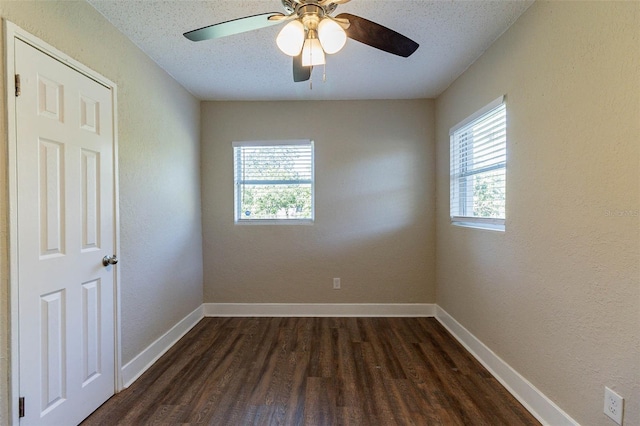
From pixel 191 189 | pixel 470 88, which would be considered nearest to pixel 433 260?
pixel 470 88

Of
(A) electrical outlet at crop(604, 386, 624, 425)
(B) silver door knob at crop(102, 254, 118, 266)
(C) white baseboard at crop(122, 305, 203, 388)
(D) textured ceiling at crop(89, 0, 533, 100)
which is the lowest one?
(C) white baseboard at crop(122, 305, 203, 388)

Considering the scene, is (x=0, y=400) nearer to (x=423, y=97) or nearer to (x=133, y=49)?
(x=133, y=49)

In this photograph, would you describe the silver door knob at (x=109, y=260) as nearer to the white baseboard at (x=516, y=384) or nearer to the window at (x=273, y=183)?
the window at (x=273, y=183)

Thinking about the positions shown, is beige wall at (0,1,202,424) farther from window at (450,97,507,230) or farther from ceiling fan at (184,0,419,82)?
window at (450,97,507,230)

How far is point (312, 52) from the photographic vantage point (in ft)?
4.45

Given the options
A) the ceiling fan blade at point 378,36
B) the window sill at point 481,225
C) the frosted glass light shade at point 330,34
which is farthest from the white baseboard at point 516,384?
the frosted glass light shade at point 330,34

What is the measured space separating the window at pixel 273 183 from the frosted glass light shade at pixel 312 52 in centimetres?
180

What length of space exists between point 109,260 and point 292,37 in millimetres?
1736

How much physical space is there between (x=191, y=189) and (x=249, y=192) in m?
0.62

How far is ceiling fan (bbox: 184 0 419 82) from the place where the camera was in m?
1.24

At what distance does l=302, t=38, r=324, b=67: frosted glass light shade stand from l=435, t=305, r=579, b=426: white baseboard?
7.46 ft

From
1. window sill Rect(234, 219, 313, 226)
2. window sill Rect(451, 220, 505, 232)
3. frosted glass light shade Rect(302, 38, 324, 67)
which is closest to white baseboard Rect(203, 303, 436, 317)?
window sill Rect(234, 219, 313, 226)

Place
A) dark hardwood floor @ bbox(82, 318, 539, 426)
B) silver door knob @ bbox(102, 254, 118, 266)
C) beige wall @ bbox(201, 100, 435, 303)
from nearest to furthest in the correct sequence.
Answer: dark hardwood floor @ bbox(82, 318, 539, 426) < silver door knob @ bbox(102, 254, 118, 266) < beige wall @ bbox(201, 100, 435, 303)

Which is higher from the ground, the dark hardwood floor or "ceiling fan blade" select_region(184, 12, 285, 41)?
"ceiling fan blade" select_region(184, 12, 285, 41)
